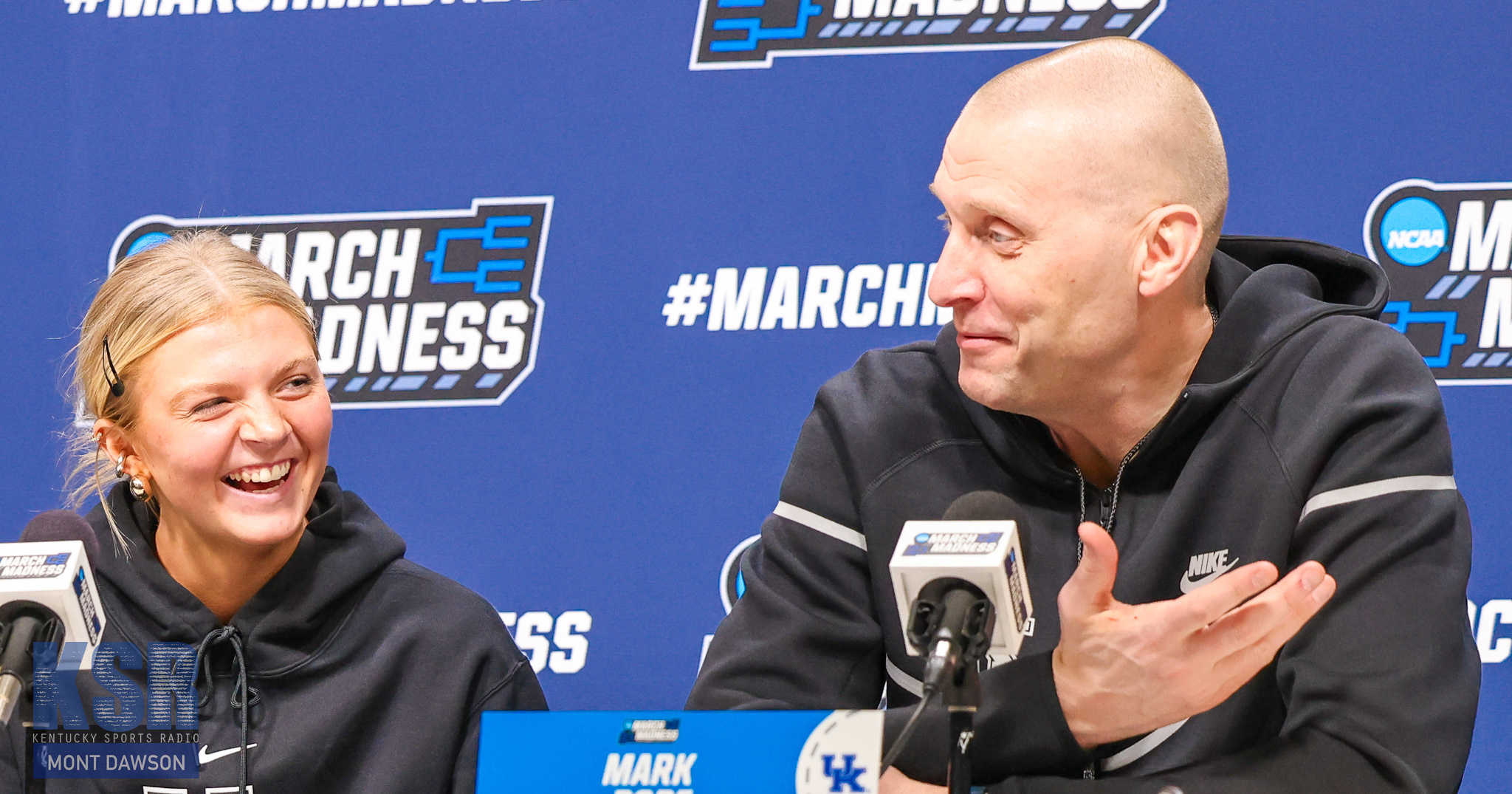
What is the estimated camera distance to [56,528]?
190 centimetres

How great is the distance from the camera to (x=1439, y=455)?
174cm

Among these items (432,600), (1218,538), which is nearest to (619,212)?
(432,600)

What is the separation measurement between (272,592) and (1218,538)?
1.31m

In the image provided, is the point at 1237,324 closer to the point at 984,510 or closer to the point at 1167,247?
the point at 1167,247

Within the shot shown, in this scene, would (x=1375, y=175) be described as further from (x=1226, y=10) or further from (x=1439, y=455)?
(x=1439, y=455)

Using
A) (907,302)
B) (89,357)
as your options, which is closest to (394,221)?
(89,357)

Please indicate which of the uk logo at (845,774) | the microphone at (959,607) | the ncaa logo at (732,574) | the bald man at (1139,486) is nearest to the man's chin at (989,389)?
the bald man at (1139,486)

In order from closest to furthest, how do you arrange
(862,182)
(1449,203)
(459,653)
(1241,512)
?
(1241,512) < (459,653) < (1449,203) < (862,182)

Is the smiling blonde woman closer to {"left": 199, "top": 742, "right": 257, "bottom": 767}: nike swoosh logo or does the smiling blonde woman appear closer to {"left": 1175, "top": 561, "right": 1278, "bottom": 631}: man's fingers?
{"left": 199, "top": 742, "right": 257, "bottom": 767}: nike swoosh logo

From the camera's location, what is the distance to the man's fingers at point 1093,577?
4.76 feet

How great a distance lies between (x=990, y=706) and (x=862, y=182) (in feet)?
4.35

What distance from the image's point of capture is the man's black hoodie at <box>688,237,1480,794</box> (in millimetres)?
1604

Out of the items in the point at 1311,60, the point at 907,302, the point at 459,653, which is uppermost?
the point at 1311,60

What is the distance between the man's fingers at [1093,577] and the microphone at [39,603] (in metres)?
1.01
